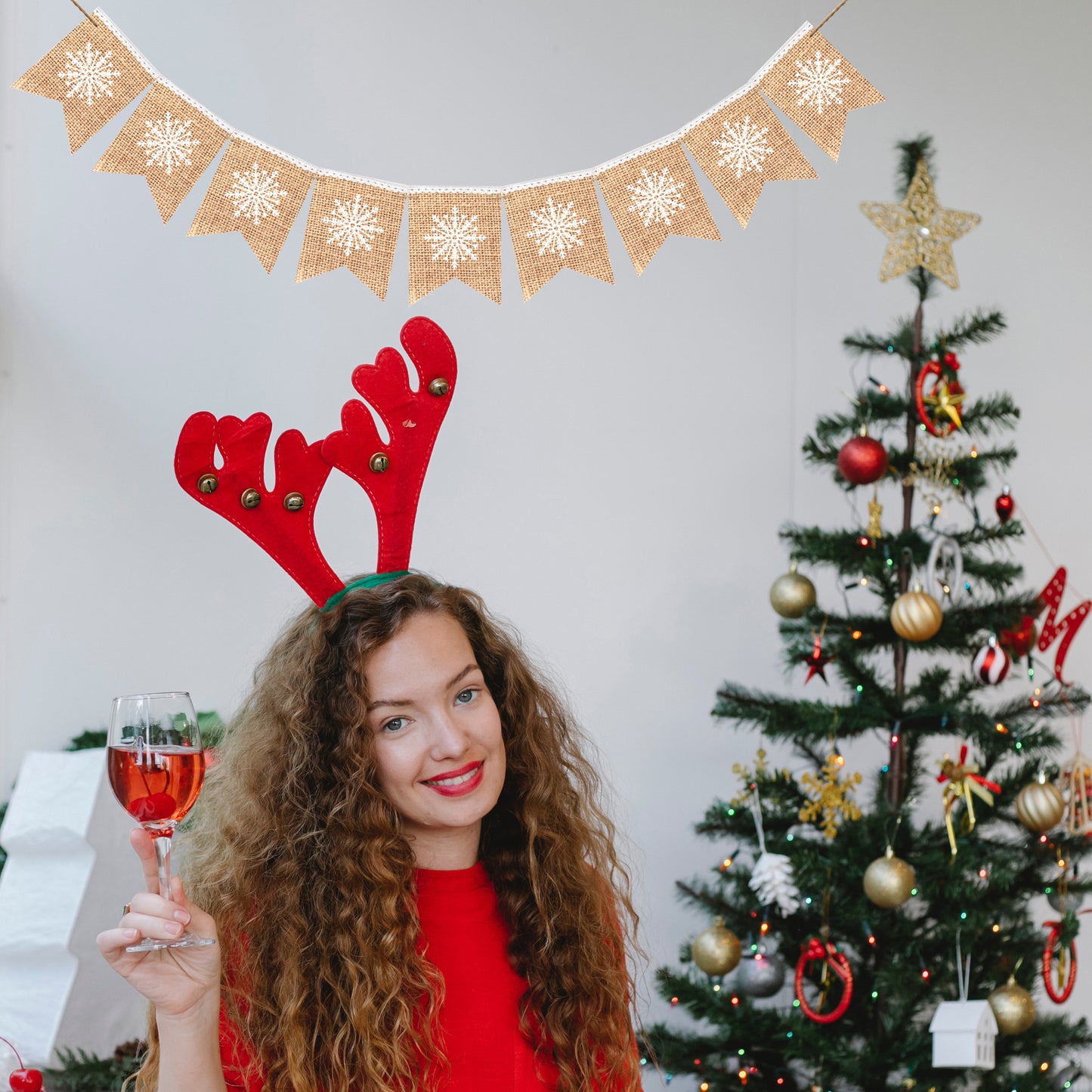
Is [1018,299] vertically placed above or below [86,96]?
above

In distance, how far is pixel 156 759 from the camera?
3.70 ft

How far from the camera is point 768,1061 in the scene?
277 cm

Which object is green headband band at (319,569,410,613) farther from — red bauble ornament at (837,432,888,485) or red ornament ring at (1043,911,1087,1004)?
red ornament ring at (1043,911,1087,1004)

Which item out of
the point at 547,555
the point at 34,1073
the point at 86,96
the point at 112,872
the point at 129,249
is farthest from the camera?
the point at 547,555

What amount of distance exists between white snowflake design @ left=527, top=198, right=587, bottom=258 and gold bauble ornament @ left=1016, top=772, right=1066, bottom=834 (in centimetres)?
148

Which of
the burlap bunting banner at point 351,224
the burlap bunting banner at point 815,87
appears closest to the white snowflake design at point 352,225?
the burlap bunting banner at point 351,224

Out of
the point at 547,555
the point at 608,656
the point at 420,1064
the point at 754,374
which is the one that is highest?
the point at 754,374

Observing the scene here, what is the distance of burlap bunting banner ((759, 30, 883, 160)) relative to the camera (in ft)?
5.40

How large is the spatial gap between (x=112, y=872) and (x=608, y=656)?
1.36 metres

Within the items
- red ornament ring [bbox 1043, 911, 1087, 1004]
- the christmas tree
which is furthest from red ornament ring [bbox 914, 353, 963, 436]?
red ornament ring [bbox 1043, 911, 1087, 1004]

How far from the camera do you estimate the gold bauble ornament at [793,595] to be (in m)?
2.64

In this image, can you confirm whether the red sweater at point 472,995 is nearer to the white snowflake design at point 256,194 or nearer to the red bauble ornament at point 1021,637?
the white snowflake design at point 256,194

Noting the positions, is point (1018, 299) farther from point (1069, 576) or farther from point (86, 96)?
point (86, 96)

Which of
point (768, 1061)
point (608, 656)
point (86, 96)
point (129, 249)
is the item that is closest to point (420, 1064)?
point (86, 96)
